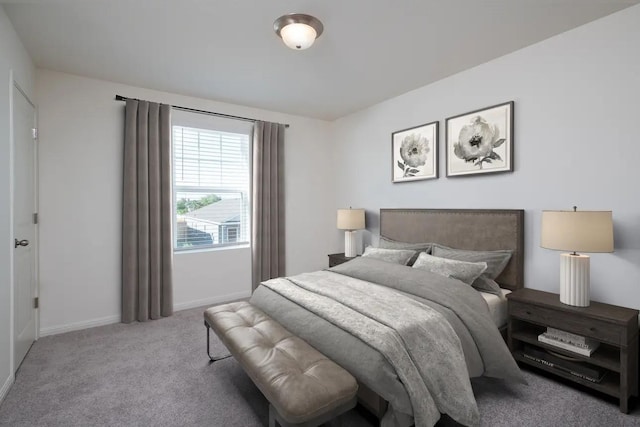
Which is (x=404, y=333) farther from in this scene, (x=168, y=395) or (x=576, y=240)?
(x=168, y=395)

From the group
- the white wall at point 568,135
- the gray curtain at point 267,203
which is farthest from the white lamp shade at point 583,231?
the gray curtain at point 267,203

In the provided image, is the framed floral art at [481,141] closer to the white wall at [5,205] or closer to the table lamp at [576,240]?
the table lamp at [576,240]

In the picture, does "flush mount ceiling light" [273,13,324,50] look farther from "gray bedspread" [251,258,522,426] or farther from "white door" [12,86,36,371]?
"white door" [12,86,36,371]

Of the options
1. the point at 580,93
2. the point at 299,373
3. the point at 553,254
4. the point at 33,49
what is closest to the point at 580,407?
the point at 553,254

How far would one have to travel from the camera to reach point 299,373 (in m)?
1.56

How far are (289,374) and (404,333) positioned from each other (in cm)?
65

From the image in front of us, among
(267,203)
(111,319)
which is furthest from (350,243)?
(111,319)

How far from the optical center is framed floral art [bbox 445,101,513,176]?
280 centimetres

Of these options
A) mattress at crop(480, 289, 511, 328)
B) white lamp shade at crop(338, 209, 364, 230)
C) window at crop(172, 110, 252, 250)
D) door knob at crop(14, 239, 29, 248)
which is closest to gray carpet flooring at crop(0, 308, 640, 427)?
mattress at crop(480, 289, 511, 328)

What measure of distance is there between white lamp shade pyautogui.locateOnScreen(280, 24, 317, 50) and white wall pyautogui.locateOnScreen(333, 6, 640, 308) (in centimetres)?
173

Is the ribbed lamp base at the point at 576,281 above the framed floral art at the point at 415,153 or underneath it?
underneath

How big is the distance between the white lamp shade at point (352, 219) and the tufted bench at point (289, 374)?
6.87 ft

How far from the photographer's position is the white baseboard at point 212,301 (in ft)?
12.3

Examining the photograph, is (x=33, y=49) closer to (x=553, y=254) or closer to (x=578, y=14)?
(x=578, y=14)
